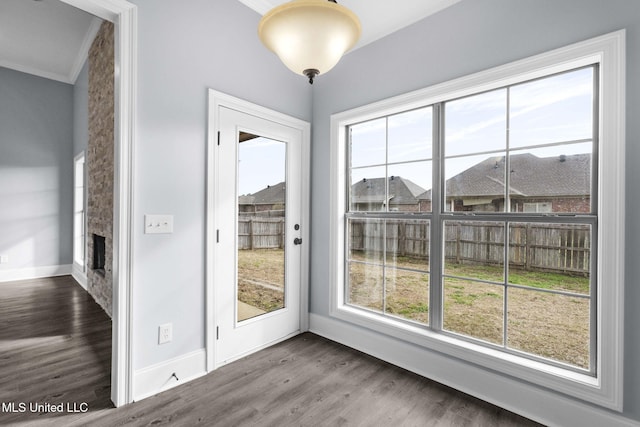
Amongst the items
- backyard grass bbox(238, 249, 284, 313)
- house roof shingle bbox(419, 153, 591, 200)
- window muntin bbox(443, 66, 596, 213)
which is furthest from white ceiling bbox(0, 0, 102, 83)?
house roof shingle bbox(419, 153, 591, 200)

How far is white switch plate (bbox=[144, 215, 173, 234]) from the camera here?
2.03 meters

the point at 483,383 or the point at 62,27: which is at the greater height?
the point at 62,27

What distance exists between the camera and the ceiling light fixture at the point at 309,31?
3.89 feet

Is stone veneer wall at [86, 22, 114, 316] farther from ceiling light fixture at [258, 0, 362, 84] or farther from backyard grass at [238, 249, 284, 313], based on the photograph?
ceiling light fixture at [258, 0, 362, 84]

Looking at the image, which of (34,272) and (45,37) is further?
(34,272)

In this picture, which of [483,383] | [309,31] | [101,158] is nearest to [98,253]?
[101,158]

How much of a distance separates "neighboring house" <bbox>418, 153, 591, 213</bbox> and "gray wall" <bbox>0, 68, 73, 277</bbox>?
20.1ft

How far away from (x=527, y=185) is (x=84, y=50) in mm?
5579

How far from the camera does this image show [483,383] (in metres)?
2.06

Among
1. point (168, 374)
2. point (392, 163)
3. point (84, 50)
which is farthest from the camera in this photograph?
point (84, 50)

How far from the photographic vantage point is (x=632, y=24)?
162 cm

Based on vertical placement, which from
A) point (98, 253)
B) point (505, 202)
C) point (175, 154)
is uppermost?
point (175, 154)

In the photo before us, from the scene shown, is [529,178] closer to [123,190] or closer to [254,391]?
[254,391]

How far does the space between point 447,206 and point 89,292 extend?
15.4 ft
